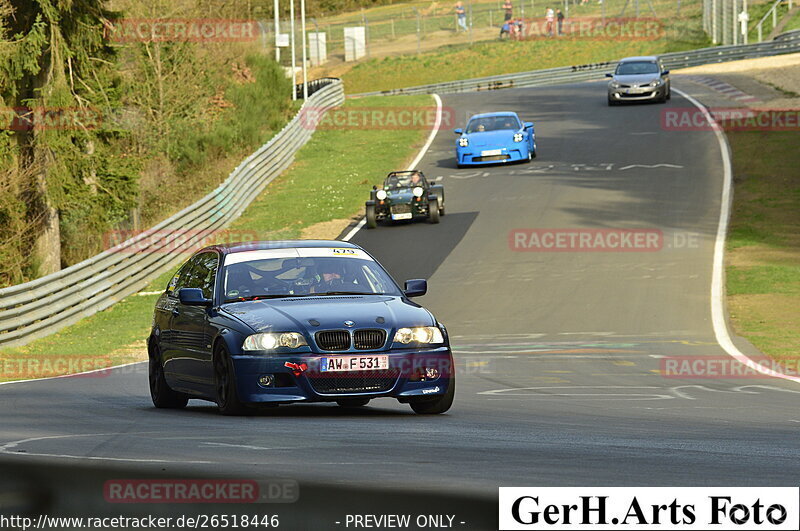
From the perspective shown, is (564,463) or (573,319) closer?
(564,463)

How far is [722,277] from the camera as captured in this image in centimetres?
2514

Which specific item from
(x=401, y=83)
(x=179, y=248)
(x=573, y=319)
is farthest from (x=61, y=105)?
(x=401, y=83)

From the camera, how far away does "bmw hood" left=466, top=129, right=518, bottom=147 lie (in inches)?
1564

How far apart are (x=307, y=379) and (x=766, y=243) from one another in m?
20.8

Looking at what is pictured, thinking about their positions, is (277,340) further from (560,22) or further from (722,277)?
(560,22)

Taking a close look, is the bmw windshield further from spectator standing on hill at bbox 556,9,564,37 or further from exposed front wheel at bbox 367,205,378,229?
spectator standing on hill at bbox 556,9,564,37

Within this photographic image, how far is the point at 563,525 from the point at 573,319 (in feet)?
60.9

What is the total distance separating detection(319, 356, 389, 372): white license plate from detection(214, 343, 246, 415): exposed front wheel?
2.43 feet

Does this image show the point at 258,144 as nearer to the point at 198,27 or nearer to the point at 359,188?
the point at 198,27

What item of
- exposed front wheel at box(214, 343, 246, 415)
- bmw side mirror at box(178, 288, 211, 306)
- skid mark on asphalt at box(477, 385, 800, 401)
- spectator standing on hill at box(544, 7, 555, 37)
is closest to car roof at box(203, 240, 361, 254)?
bmw side mirror at box(178, 288, 211, 306)

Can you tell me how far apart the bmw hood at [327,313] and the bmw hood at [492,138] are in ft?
97.0

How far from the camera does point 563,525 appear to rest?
11.2 feet

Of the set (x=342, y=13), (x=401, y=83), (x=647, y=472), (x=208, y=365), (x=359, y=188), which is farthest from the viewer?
(x=342, y=13)

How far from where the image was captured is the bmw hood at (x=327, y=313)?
970 centimetres
